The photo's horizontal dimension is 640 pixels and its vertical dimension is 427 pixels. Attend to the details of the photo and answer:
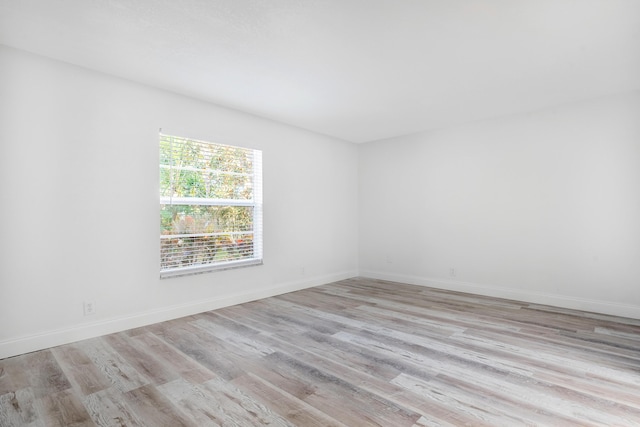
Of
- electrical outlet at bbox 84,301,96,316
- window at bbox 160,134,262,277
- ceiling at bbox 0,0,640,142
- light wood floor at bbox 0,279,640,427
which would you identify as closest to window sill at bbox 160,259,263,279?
window at bbox 160,134,262,277

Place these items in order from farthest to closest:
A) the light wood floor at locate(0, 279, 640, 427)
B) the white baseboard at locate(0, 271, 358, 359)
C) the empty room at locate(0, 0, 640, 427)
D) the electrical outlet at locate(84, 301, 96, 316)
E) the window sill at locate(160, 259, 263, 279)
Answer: the window sill at locate(160, 259, 263, 279) → the electrical outlet at locate(84, 301, 96, 316) → the white baseboard at locate(0, 271, 358, 359) → the empty room at locate(0, 0, 640, 427) → the light wood floor at locate(0, 279, 640, 427)

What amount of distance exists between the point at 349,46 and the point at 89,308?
329 cm

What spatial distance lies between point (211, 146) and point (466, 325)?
11.6 ft

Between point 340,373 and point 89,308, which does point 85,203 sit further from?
point 340,373

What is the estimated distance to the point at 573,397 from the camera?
2.05m

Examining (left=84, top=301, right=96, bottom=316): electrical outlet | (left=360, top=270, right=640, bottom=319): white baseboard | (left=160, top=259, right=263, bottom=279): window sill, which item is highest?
(left=160, top=259, right=263, bottom=279): window sill

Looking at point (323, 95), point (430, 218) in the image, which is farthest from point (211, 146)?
point (430, 218)

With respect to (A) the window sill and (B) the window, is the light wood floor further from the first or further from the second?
(B) the window

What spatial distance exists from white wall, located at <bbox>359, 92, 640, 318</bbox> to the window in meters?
2.47

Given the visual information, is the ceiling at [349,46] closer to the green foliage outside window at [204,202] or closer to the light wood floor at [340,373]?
the green foliage outside window at [204,202]

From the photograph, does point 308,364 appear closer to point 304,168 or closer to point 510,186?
point 304,168

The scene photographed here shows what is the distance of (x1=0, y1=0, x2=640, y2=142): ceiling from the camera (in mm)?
2219

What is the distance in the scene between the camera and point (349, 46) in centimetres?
269

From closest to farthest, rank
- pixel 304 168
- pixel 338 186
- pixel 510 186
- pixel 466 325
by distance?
pixel 466 325, pixel 510 186, pixel 304 168, pixel 338 186
